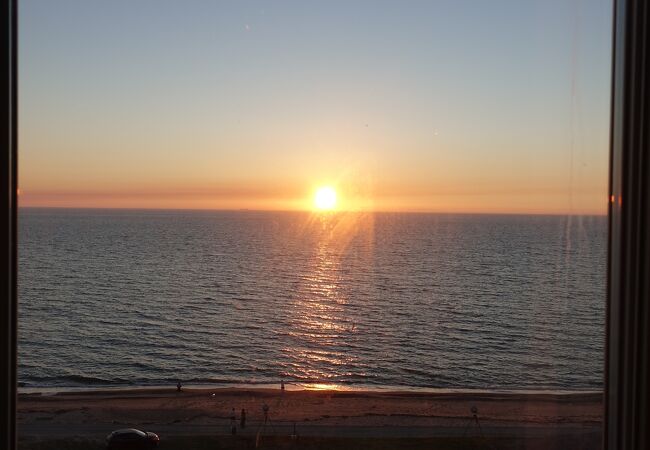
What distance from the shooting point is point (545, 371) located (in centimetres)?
132

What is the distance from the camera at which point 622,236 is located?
81 centimetres

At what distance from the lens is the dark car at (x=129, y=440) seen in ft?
4.86

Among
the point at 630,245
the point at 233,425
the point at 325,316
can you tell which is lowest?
the point at 325,316

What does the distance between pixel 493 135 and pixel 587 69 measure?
1.33 metres

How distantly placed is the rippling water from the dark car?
0.28 metres

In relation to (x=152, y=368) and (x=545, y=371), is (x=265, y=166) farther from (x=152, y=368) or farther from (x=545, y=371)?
(x=152, y=368)

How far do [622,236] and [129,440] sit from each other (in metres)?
1.32

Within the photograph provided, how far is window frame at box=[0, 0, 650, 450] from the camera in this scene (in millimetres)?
726

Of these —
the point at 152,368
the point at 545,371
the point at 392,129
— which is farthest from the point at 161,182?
the point at 152,368

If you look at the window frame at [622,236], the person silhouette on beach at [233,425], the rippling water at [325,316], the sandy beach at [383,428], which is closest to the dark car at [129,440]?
the sandy beach at [383,428]
